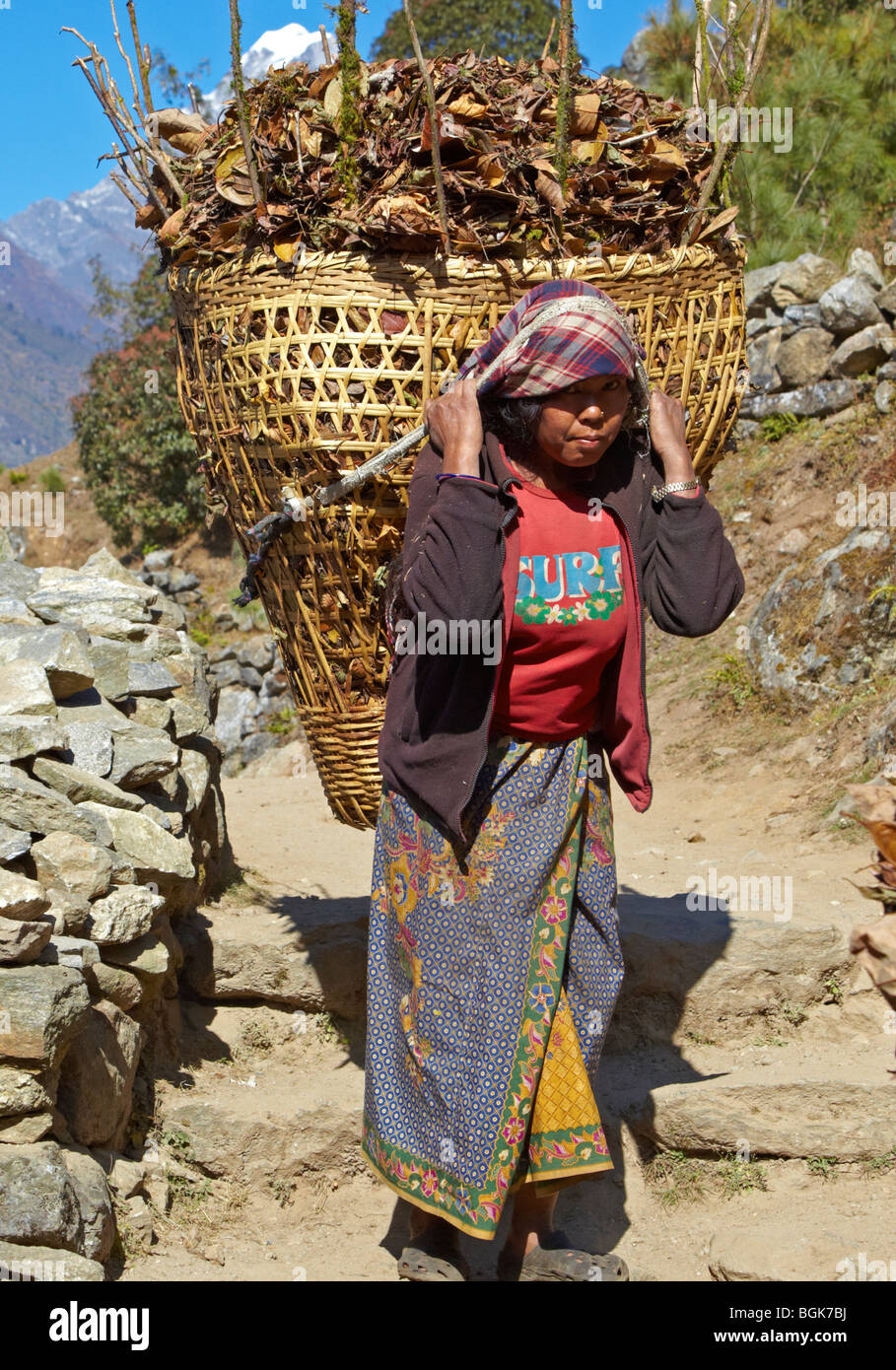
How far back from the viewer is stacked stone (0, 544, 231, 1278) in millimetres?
2500

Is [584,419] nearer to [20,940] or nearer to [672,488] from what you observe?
[672,488]

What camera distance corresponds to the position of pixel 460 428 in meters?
2.50

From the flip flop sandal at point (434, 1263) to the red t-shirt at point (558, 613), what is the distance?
1.17 metres

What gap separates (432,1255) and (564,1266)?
0.97 feet

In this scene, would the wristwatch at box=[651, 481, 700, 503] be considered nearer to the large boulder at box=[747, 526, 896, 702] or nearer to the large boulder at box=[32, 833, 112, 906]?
the large boulder at box=[32, 833, 112, 906]

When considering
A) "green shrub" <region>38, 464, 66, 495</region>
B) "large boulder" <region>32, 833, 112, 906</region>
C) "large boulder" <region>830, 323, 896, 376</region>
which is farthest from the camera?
"green shrub" <region>38, 464, 66, 495</region>

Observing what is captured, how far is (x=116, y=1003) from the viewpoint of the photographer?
124 inches

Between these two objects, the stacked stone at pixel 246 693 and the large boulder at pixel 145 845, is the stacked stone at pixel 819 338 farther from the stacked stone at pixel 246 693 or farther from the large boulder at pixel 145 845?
the large boulder at pixel 145 845

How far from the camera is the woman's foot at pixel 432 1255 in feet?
8.88

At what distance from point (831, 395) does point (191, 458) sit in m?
8.03

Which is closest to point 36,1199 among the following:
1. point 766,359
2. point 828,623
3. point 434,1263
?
point 434,1263

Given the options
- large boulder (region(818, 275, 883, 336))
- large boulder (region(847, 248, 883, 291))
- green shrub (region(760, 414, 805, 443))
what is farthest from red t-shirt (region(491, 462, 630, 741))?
large boulder (region(847, 248, 883, 291))

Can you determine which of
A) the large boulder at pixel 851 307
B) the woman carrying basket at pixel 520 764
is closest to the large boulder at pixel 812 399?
the large boulder at pixel 851 307

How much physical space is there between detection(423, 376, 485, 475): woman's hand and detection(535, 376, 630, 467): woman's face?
0.45ft
